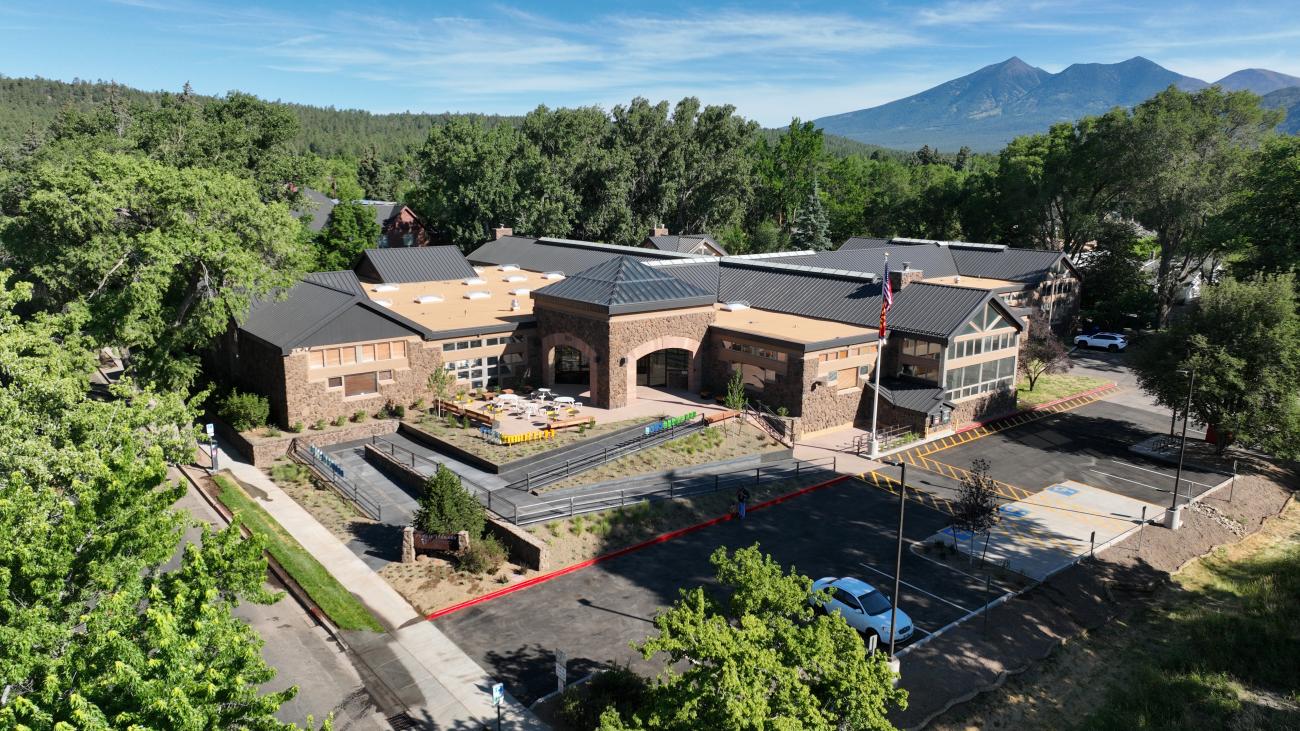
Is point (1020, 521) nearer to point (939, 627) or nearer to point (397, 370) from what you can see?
point (939, 627)

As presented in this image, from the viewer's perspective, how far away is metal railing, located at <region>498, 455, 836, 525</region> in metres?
28.8

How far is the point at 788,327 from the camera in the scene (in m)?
43.6

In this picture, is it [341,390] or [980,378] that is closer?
[341,390]

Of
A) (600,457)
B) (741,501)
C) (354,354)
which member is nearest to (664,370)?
(600,457)

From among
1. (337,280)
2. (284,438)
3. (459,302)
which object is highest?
(337,280)

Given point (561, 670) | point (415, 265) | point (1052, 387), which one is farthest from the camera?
point (415, 265)

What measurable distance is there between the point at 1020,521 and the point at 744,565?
21.4 metres

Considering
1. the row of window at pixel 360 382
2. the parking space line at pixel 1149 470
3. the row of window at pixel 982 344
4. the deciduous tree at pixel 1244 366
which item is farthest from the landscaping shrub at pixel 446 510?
the deciduous tree at pixel 1244 366

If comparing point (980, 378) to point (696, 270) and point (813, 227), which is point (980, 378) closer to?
point (696, 270)

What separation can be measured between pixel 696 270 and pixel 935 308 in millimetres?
17148

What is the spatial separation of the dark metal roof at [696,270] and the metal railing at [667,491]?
19.3 meters

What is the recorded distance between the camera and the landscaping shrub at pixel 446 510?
86.0 feet

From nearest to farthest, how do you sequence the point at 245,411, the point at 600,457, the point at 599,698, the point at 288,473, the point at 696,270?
the point at 599,698 → the point at 600,457 → the point at 288,473 → the point at 245,411 → the point at 696,270

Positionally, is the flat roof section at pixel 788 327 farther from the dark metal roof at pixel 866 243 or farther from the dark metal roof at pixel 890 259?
the dark metal roof at pixel 866 243
